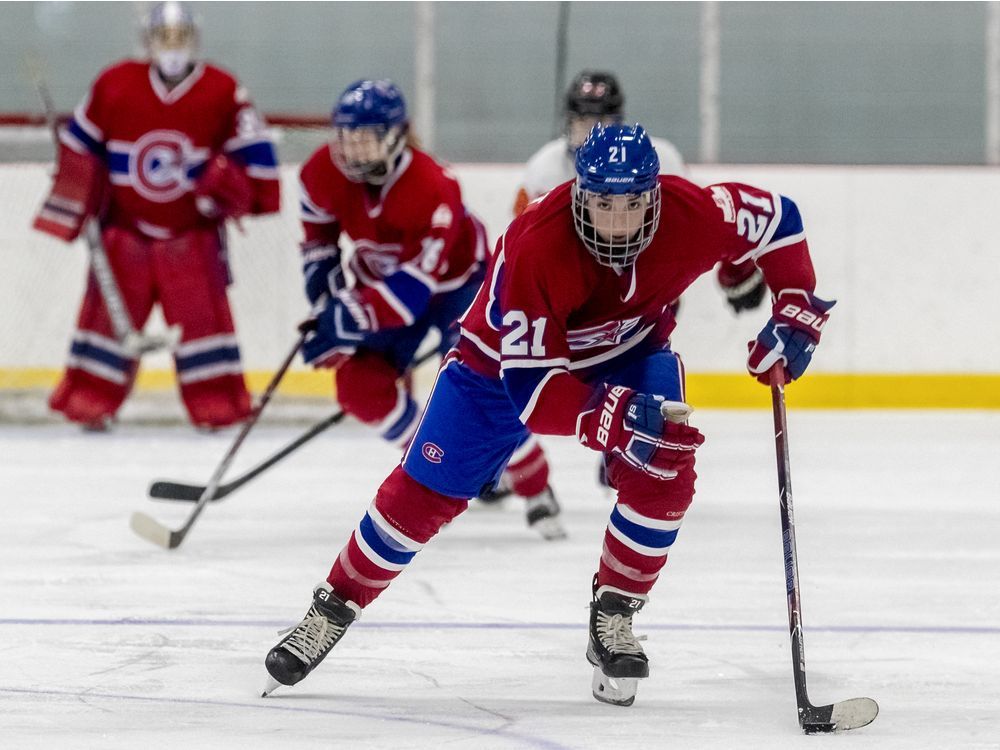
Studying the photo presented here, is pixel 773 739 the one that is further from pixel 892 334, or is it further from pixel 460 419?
pixel 892 334

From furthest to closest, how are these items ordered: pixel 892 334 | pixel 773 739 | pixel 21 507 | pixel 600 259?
pixel 892 334, pixel 21 507, pixel 600 259, pixel 773 739

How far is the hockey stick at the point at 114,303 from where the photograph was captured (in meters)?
5.52

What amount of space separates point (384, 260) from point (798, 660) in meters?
1.93

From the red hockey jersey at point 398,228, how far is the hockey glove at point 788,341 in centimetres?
146

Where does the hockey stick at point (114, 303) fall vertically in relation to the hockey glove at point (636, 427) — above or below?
below

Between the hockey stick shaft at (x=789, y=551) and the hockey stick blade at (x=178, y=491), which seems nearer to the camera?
the hockey stick shaft at (x=789, y=551)

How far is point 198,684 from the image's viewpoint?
2400 mm

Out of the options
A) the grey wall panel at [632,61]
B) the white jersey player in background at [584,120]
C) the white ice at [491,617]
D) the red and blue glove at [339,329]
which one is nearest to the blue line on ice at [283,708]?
the white ice at [491,617]

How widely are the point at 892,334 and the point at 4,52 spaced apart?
336 centimetres

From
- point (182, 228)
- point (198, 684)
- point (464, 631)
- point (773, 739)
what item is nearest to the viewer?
point (773, 739)

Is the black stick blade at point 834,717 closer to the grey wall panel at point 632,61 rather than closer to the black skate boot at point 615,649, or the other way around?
the black skate boot at point 615,649

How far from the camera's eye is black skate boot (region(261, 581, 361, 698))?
2.31 m

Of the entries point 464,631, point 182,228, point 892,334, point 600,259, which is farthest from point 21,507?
point 892,334

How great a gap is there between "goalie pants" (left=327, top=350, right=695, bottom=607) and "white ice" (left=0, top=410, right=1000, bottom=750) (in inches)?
6.3
